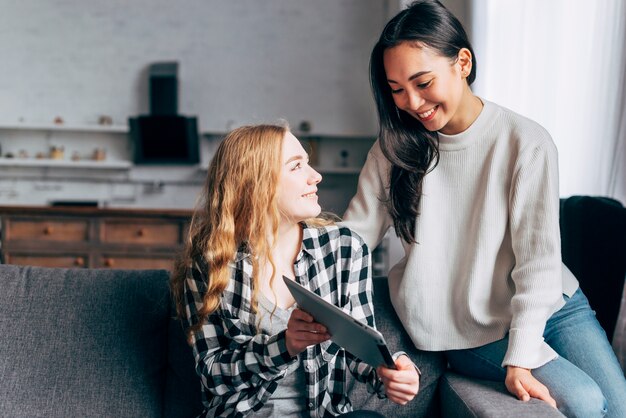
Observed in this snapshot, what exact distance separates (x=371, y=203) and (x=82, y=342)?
0.83 meters

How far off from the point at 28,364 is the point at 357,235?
885mm

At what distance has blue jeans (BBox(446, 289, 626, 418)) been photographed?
131 centimetres

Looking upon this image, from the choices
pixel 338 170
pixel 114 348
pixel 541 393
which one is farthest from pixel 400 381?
pixel 338 170

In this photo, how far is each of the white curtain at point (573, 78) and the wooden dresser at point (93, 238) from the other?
232cm

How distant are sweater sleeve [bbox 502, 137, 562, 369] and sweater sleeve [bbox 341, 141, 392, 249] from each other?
0.34 metres

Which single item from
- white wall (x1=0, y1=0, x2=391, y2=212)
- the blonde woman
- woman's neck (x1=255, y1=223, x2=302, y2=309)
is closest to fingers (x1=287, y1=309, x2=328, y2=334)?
the blonde woman

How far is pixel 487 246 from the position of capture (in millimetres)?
1474

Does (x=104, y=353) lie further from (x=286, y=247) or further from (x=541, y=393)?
(x=541, y=393)

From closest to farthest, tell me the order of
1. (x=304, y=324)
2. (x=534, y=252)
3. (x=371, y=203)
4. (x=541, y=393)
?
1. (x=304, y=324)
2. (x=541, y=393)
3. (x=534, y=252)
4. (x=371, y=203)

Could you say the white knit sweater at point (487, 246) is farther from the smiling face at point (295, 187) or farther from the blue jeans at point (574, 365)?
the smiling face at point (295, 187)

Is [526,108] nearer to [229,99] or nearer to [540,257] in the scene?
[540,257]

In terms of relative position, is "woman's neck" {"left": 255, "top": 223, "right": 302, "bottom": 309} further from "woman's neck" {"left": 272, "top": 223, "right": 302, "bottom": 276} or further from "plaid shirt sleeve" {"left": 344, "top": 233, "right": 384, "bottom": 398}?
"plaid shirt sleeve" {"left": 344, "top": 233, "right": 384, "bottom": 398}

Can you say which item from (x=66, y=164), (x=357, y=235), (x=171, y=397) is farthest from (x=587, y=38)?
(x=66, y=164)

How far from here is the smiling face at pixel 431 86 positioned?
1416mm
